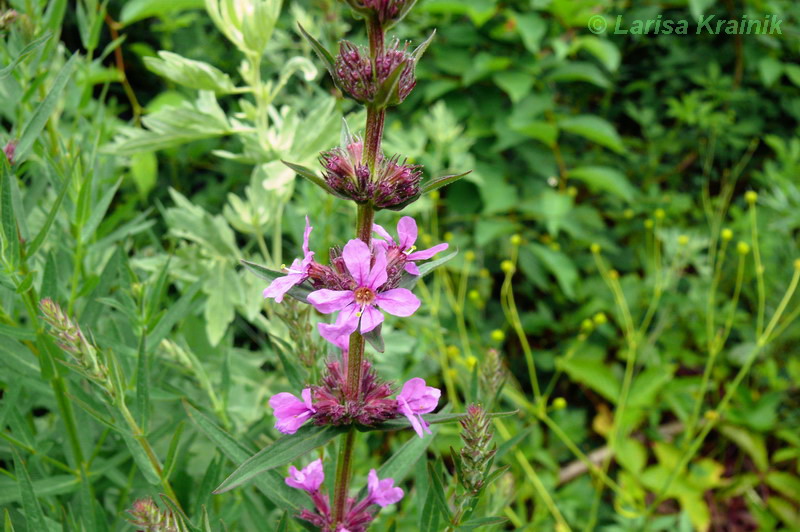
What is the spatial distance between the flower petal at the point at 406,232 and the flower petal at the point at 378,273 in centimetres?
4

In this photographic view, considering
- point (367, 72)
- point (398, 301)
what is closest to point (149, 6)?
point (367, 72)

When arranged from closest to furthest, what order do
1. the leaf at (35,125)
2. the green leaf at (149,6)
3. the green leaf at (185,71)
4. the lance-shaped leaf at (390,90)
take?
the lance-shaped leaf at (390,90), the leaf at (35,125), the green leaf at (185,71), the green leaf at (149,6)

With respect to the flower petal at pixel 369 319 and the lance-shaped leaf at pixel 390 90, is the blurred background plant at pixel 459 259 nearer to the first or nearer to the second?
the flower petal at pixel 369 319

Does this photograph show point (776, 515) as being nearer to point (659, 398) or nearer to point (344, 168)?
point (659, 398)

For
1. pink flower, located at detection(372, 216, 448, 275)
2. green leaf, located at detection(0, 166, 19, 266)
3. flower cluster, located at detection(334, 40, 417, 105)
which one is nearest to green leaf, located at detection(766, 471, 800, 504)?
pink flower, located at detection(372, 216, 448, 275)

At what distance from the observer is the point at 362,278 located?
1.99ft

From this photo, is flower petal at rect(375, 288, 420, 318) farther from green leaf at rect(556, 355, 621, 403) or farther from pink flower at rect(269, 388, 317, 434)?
green leaf at rect(556, 355, 621, 403)

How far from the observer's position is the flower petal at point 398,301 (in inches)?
22.8

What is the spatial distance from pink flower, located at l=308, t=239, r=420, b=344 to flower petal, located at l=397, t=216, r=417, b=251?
0.15ft

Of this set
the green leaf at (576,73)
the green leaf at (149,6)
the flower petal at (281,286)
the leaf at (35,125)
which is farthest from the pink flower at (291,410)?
the green leaf at (576,73)

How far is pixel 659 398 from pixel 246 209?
5.29 ft

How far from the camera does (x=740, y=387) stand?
208cm

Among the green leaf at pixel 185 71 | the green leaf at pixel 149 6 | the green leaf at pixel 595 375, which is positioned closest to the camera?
the green leaf at pixel 185 71

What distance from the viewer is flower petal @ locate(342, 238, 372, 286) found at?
1.92ft
